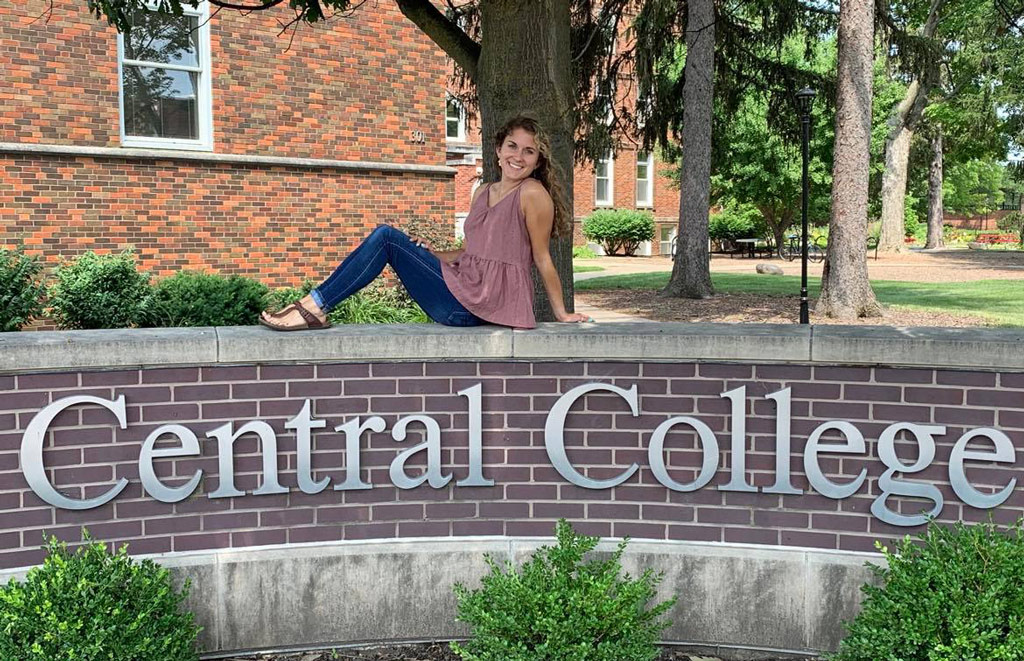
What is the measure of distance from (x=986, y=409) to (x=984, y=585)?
90 centimetres

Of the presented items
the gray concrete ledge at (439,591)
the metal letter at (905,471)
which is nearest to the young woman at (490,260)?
the gray concrete ledge at (439,591)

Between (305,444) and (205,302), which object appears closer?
(305,444)

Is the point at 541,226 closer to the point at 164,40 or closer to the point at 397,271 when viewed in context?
the point at 397,271

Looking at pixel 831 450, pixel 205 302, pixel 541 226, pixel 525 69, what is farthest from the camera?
pixel 205 302

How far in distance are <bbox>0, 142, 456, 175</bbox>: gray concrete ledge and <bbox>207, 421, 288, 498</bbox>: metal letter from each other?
8.96m

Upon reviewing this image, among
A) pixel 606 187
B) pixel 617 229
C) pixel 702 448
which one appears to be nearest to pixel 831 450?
pixel 702 448

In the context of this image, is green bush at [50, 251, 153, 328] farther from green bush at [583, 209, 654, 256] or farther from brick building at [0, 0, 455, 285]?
green bush at [583, 209, 654, 256]

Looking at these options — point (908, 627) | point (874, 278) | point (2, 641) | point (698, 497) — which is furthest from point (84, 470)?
point (874, 278)

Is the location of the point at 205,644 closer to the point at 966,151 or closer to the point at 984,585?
the point at 984,585

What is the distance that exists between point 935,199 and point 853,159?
1482 inches

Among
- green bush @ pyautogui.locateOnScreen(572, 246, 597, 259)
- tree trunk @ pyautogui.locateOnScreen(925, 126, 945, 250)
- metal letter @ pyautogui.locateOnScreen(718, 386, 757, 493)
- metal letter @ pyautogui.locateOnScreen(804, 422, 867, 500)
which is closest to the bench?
tree trunk @ pyautogui.locateOnScreen(925, 126, 945, 250)

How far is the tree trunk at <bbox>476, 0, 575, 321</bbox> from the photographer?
19.8 ft

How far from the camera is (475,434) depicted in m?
4.10

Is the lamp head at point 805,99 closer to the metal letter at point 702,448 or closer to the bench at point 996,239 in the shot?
the metal letter at point 702,448
